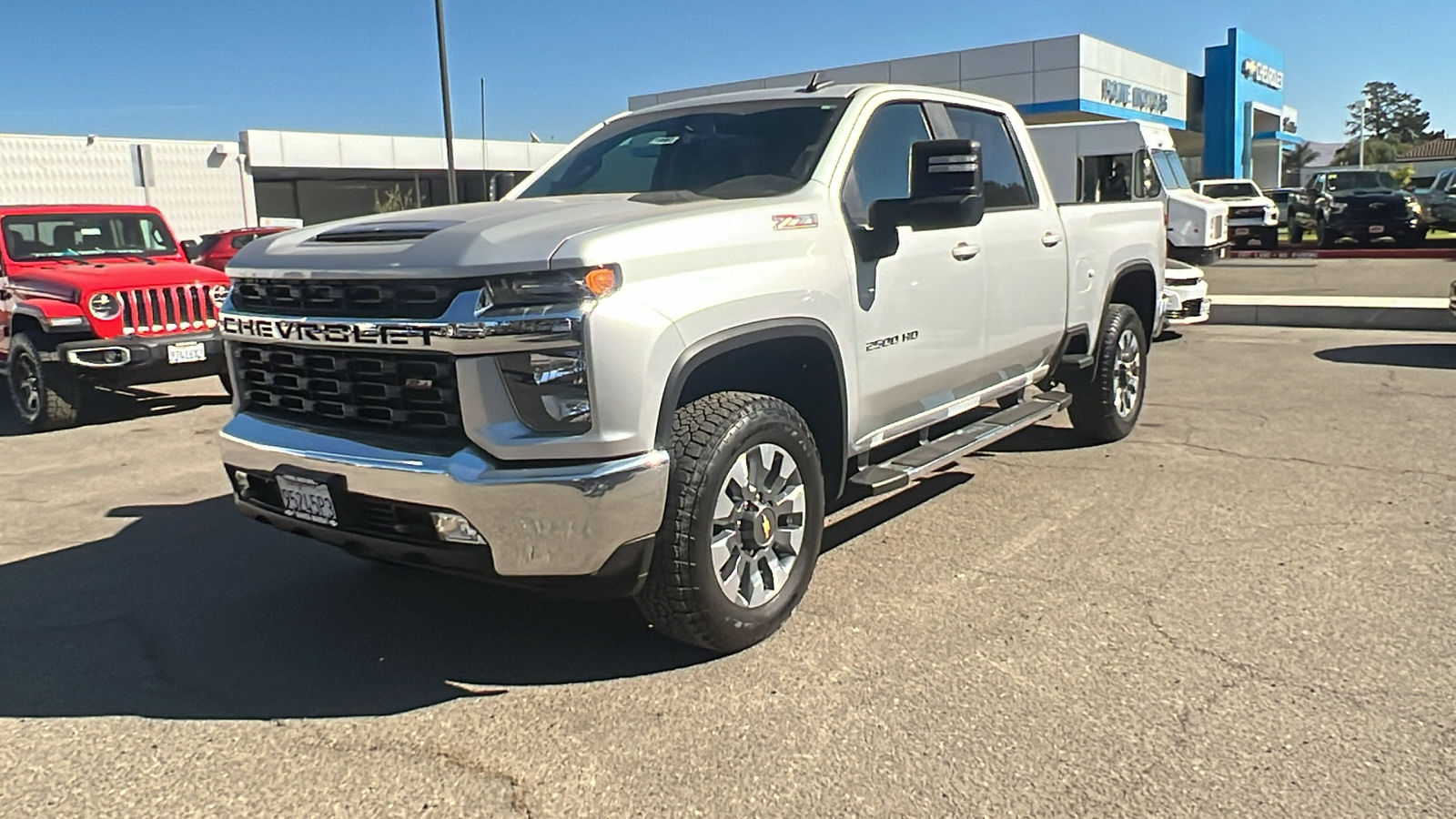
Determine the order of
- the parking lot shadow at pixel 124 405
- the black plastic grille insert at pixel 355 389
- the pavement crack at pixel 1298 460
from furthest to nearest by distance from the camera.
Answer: the parking lot shadow at pixel 124 405, the pavement crack at pixel 1298 460, the black plastic grille insert at pixel 355 389

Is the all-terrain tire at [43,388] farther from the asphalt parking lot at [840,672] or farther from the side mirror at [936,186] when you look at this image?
the side mirror at [936,186]

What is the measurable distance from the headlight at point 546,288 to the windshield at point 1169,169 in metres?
16.6

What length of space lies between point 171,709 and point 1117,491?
445 centimetres

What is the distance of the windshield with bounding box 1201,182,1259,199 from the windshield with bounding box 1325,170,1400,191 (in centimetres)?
167

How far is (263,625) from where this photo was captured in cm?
434

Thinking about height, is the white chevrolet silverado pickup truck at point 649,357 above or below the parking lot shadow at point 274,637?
above

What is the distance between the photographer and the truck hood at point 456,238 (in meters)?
3.31

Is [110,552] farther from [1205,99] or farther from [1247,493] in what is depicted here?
[1205,99]

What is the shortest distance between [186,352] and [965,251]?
6538mm

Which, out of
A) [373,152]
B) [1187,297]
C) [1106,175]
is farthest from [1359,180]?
[373,152]

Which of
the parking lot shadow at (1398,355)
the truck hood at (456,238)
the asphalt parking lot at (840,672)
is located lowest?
the asphalt parking lot at (840,672)

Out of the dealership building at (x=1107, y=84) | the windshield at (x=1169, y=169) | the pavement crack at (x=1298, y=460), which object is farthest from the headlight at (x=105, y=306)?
the dealership building at (x=1107, y=84)

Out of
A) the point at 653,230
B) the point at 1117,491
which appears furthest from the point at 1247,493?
the point at 653,230

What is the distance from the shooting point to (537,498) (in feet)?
10.8
